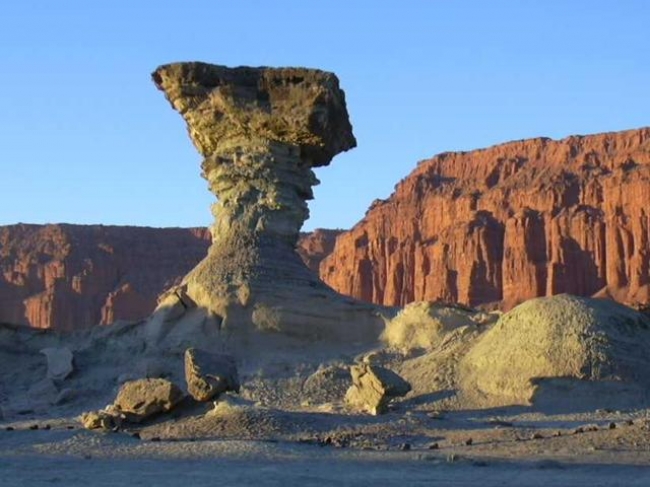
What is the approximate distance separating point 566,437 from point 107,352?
14406 mm

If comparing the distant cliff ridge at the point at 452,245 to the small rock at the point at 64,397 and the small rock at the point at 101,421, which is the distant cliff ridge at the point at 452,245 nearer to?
the small rock at the point at 64,397

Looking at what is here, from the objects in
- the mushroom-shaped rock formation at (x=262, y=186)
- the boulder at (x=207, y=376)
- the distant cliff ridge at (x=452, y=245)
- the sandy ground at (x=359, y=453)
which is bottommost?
the sandy ground at (x=359, y=453)

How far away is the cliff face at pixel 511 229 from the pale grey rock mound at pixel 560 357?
80.7 meters

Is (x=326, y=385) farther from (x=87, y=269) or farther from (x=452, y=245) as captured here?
(x=87, y=269)

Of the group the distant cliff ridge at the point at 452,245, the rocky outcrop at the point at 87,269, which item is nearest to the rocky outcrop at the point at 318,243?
the distant cliff ridge at the point at 452,245

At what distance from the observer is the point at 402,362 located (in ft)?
88.8

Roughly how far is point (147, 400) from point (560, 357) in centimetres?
756

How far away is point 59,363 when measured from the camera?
29.1 metres

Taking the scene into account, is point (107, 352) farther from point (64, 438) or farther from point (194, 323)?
point (64, 438)

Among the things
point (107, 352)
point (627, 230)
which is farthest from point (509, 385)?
point (627, 230)

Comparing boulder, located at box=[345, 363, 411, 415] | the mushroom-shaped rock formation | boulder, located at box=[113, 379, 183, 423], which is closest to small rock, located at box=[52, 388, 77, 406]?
the mushroom-shaped rock formation

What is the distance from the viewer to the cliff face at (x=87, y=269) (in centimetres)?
13000

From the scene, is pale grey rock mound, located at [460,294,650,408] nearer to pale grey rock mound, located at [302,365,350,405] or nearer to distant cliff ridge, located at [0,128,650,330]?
pale grey rock mound, located at [302,365,350,405]

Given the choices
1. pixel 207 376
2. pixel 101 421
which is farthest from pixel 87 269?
pixel 101 421
